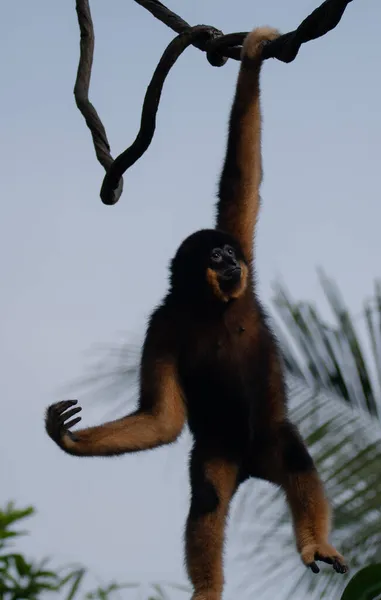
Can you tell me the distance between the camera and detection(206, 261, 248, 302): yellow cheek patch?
5715mm

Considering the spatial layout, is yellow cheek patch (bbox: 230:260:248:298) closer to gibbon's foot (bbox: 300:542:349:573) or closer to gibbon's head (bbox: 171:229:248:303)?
gibbon's head (bbox: 171:229:248:303)

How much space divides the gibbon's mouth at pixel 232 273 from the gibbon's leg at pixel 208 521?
0.81 metres

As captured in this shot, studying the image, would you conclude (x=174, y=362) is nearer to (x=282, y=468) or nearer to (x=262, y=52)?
(x=282, y=468)

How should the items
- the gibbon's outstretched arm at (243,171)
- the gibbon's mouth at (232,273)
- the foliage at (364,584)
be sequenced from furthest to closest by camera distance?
the gibbon's outstretched arm at (243,171) < the gibbon's mouth at (232,273) < the foliage at (364,584)

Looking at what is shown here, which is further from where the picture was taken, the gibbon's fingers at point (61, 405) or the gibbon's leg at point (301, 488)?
the gibbon's leg at point (301, 488)

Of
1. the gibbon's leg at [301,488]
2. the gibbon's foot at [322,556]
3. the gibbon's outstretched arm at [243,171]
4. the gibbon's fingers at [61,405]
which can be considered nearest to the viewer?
the gibbon's fingers at [61,405]

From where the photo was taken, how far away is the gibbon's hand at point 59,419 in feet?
16.1

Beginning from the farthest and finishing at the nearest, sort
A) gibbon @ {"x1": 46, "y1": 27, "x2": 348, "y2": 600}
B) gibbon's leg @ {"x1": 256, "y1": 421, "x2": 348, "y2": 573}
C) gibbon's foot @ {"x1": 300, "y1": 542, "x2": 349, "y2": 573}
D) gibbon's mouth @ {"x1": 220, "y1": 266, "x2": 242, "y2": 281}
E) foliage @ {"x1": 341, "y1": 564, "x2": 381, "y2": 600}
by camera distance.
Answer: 1. gibbon's mouth @ {"x1": 220, "y1": 266, "x2": 242, "y2": 281}
2. gibbon @ {"x1": 46, "y1": 27, "x2": 348, "y2": 600}
3. gibbon's leg @ {"x1": 256, "y1": 421, "x2": 348, "y2": 573}
4. gibbon's foot @ {"x1": 300, "y1": 542, "x2": 349, "y2": 573}
5. foliage @ {"x1": 341, "y1": 564, "x2": 381, "y2": 600}

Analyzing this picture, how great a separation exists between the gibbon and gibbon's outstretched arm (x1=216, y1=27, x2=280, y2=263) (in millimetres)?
78

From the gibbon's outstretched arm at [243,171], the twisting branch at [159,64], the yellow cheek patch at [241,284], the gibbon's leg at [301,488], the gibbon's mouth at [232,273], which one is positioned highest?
the twisting branch at [159,64]

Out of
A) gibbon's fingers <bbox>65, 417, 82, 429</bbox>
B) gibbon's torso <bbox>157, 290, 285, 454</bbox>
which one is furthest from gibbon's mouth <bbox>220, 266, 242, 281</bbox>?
gibbon's fingers <bbox>65, 417, 82, 429</bbox>

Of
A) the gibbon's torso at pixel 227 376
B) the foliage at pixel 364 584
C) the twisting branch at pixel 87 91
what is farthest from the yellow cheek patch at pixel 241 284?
the foliage at pixel 364 584

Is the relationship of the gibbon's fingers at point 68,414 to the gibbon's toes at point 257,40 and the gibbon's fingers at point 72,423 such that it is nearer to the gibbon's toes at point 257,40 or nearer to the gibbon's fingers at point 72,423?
the gibbon's fingers at point 72,423

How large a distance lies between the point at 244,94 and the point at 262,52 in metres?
0.41
